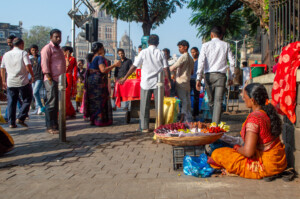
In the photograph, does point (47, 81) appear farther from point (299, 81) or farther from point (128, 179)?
point (299, 81)

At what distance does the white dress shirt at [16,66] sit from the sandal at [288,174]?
5669mm

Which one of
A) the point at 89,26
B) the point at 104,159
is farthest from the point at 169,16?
the point at 104,159

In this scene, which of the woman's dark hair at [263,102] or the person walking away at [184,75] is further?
the person walking away at [184,75]

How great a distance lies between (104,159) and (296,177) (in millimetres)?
2511

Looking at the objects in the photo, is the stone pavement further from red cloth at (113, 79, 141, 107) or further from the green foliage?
the green foliage

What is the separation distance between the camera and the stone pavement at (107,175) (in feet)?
10.6

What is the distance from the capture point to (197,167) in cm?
376

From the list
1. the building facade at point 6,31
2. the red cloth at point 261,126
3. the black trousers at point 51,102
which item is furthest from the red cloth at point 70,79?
the building facade at point 6,31

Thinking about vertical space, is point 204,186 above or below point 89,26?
below

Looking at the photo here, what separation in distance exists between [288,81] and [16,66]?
226 inches

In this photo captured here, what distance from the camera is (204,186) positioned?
3395mm

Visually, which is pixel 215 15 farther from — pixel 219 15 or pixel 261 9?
pixel 261 9

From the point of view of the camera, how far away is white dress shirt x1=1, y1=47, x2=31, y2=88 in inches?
283

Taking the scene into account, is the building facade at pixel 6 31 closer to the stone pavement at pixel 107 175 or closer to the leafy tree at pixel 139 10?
the leafy tree at pixel 139 10
